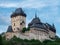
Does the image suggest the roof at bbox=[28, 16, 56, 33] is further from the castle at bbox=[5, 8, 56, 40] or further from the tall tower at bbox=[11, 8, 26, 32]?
the tall tower at bbox=[11, 8, 26, 32]

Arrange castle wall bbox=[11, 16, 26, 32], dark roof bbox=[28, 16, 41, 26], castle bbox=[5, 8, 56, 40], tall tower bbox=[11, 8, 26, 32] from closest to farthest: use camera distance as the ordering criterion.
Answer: castle bbox=[5, 8, 56, 40]
castle wall bbox=[11, 16, 26, 32]
tall tower bbox=[11, 8, 26, 32]
dark roof bbox=[28, 16, 41, 26]

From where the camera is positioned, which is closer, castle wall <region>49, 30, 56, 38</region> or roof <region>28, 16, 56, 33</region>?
roof <region>28, 16, 56, 33</region>

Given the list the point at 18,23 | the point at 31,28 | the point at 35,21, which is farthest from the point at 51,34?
the point at 18,23

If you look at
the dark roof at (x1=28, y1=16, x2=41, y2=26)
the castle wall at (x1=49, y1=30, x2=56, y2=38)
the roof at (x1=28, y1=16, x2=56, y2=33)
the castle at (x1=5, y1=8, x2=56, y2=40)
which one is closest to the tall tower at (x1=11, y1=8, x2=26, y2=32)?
the castle at (x1=5, y1=8, x2=56, y2=40)

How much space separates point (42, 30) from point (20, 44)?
15727 millimetres

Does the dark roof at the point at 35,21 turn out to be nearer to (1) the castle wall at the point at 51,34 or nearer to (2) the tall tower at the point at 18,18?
(2) the tall tower at the point at 18,18

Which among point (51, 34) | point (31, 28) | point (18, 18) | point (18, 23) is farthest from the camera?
point (51, 34)

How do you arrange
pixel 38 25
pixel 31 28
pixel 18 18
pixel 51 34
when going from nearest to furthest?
pixel 31 28
pixel 38 25
pixel 18 18
pixel 51 34

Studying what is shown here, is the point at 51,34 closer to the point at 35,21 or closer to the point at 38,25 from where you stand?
the point at 38,25

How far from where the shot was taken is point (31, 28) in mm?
83938

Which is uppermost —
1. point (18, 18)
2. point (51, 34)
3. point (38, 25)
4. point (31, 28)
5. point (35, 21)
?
point (18, 18)

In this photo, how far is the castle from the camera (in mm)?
81619

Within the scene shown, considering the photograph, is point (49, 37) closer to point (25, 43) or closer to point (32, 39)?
point (32, 39)

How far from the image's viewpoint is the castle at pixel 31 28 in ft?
268
